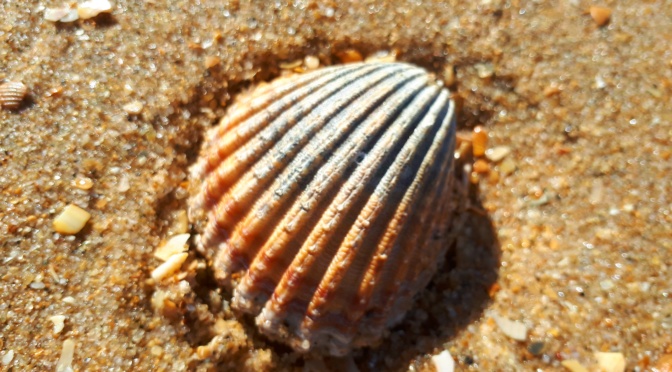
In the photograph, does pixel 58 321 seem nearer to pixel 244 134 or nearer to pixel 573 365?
pixel 244 134

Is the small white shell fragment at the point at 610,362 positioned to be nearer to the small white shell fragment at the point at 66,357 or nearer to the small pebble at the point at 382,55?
the small pebble at the point at 382,55

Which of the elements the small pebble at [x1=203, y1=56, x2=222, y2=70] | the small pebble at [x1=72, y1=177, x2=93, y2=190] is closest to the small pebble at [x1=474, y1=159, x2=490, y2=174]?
the small pebble at [x1=203, y1=56, x2=222, y2=70]

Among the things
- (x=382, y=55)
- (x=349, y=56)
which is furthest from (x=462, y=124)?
(x=349, y=56)

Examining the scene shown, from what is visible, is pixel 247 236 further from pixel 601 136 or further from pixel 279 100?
pixel 601 136

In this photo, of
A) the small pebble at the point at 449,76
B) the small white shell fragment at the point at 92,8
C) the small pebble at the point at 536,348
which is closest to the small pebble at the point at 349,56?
the small pebble at the point at 449,76

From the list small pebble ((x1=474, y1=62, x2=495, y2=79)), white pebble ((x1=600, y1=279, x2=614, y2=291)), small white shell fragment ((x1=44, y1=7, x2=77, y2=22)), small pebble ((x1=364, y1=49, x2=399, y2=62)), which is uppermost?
small white shell fragment ((x1=44, y1=7, x2=77, y2=22))

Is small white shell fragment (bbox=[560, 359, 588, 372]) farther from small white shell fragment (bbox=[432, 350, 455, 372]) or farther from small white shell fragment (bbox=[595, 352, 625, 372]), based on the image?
small white shell fragment (bbox=[432, 350, 455, 372])
